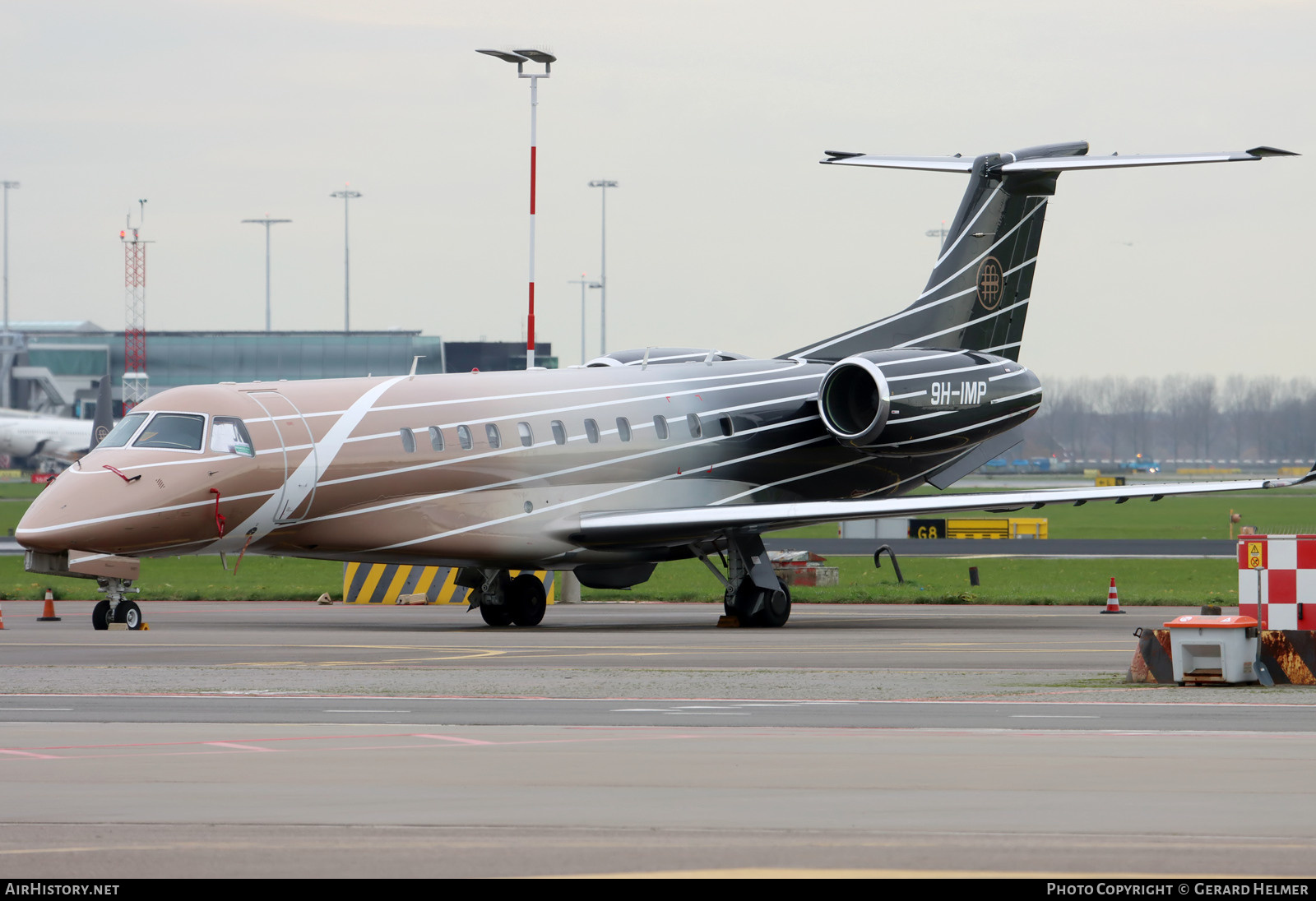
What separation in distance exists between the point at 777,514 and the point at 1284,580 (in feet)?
40.4

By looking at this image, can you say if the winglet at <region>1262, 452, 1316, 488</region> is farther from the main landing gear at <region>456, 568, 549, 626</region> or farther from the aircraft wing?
the main landing gear at <region>456, 568, 549, 626</region>

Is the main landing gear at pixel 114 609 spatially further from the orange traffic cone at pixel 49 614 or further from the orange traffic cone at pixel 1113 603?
the orange traffic cone at pixel 1113 603

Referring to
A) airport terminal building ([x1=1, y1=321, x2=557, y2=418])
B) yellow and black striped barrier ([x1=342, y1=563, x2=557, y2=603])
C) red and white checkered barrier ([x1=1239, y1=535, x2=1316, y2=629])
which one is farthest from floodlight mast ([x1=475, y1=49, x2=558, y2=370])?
airport terminal building ([x1=1, y1=321, x2=557, y2=418])

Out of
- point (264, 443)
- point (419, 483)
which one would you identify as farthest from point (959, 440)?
point (264, 443)

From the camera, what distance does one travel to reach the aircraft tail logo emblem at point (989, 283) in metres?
36.9

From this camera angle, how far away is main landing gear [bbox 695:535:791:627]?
30.5 metres

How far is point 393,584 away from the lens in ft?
125

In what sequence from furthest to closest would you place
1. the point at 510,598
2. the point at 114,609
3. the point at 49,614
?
1. the point at 510,598
2. the point at 49,614
3. the point at 114,609

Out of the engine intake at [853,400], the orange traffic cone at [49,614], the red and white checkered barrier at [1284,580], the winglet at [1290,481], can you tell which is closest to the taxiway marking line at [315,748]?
the red and white checkered barrier at [1284,580]

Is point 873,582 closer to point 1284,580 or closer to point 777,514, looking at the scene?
point 777,514

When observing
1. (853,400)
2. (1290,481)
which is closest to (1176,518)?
(853,400)

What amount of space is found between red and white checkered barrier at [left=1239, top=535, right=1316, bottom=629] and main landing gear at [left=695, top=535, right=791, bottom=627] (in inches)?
497
